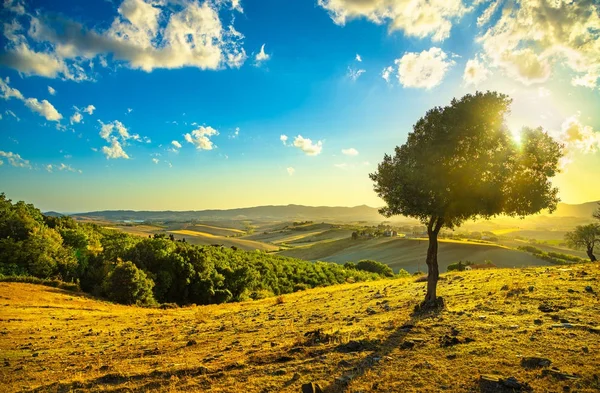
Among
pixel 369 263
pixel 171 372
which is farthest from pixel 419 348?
pixel 369 263

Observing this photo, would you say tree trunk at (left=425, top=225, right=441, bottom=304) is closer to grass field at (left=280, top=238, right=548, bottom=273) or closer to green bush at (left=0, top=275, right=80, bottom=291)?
green bush at (left=0, top=275, right=80, bottom=291)

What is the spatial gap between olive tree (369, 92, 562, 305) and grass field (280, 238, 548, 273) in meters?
85.2

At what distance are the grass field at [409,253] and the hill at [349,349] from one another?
84609 millimetres

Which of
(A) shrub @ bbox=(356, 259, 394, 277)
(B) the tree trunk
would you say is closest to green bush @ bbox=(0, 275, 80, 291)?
(B) the tree trunk

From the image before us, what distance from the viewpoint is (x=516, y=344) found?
1161cm

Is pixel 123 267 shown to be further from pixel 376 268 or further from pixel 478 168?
pixel 376 268

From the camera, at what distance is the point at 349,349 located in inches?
508

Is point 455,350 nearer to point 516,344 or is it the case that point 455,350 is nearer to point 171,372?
point 516,344

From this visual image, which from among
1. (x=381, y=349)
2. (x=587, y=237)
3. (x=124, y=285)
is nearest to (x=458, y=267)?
(x=587, y=237)

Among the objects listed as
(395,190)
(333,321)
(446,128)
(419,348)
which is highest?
(446,128)

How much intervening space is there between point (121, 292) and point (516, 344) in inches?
1696

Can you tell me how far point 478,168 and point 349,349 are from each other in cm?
1303

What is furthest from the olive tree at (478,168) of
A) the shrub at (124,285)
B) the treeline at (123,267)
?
the treeline at (123,267)

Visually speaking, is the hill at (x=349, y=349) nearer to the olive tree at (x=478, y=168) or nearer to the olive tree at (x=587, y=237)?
the olive tree at (x=478, y=168)
